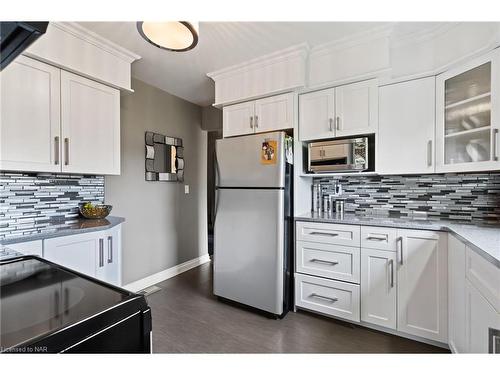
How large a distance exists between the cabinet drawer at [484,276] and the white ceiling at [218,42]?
173 cm

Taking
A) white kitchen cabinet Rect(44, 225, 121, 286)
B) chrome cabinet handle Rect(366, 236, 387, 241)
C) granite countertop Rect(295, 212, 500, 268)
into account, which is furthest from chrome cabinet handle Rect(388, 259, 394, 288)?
white kitchen cabinet Rect(44, 225, 121, 286)

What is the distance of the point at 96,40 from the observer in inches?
79.7

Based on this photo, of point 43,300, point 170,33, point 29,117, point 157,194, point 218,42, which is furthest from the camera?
point 157,194

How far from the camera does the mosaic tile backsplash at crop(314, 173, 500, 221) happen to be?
77.2 inches

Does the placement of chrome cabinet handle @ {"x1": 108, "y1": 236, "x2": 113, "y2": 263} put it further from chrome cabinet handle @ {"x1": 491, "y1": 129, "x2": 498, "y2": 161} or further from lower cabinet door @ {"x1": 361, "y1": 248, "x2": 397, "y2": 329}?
chrome cabinet handle @ {"x1": 491, "y1": 129, "x2": 498, "y2": 161}

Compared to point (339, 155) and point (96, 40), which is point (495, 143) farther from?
point (96, 40)

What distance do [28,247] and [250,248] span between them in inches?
61.2

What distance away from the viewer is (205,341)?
1.86 m

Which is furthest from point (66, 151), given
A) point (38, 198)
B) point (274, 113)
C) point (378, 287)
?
point (378, 287)

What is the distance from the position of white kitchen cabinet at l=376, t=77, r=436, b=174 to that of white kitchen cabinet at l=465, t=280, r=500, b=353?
98 centimetres

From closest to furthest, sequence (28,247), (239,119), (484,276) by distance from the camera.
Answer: (484,276)
(28,247)
(239,119)

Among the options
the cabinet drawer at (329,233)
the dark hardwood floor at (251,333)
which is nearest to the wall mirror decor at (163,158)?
the dark hardwood floor at (251,333)

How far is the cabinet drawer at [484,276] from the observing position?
104 cm

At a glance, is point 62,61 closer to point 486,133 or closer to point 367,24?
point 367,24
